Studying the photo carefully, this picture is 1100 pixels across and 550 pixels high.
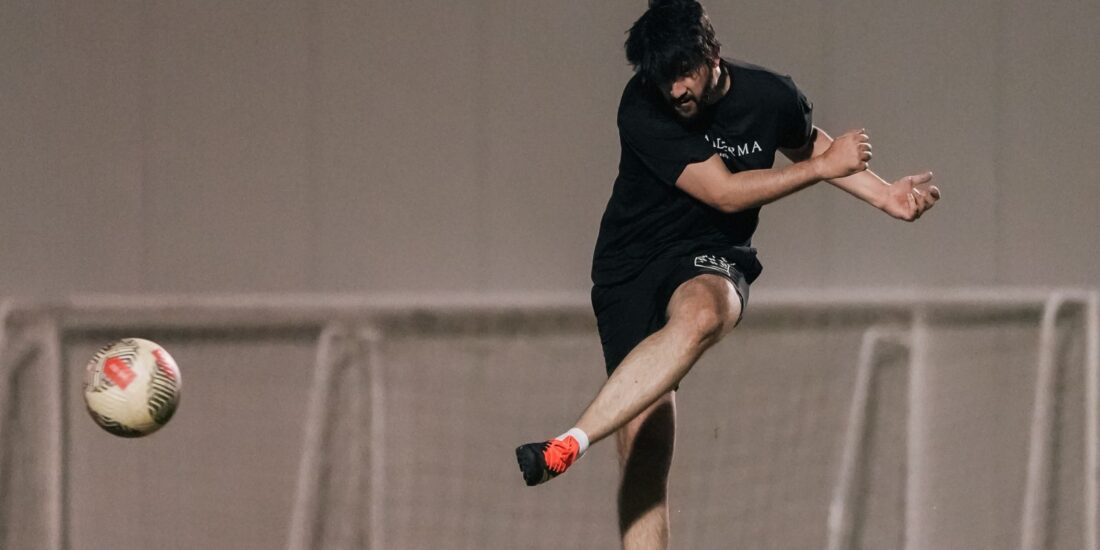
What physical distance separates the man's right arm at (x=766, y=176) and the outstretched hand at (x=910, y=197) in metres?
0.25

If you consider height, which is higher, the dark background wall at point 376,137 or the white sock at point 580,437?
the dark background wall at point 376,137

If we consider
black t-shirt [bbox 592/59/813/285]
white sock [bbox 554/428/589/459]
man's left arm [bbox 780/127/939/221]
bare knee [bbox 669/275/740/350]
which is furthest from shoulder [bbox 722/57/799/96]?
white sock [bbox 554/428/589/459]

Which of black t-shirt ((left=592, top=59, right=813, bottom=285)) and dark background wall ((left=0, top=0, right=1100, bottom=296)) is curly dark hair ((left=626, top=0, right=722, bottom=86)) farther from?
dark background wall ((left=0, top=0, right=1100, bottom=296))

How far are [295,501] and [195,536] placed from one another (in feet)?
1.31

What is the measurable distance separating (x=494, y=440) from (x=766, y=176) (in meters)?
2.07


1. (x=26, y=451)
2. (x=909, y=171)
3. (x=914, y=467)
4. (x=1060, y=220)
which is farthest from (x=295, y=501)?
(x=1060, y=220)

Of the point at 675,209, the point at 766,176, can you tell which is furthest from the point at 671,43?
the point at 675,209

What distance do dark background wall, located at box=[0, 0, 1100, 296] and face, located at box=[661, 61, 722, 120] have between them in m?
1.89

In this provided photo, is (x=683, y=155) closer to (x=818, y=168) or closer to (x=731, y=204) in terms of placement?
(x=731, y=204)

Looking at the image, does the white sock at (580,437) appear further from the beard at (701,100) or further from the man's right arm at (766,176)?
the beard at (701,100)

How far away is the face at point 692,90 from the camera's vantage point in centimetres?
346

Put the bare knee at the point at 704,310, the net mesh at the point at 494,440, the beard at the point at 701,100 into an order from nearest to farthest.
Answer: the bare knee at the point at 704,310 < the beard at the point at 701,100 < the net mesh at the point at 494,440

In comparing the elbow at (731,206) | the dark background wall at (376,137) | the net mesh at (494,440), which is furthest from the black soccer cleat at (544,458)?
the dark background wall at (376,137)

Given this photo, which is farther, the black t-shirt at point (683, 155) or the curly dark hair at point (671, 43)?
the black t-shirt at point (683, 155)
